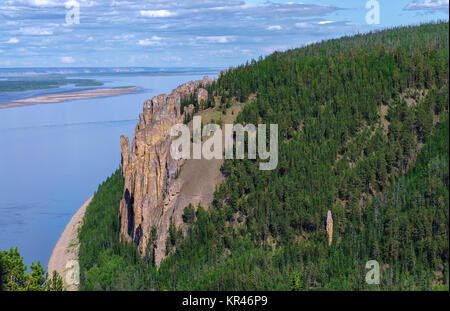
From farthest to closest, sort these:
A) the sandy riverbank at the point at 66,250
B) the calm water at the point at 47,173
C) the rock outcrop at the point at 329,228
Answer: the calm water at the point at 47,173 < the sandy riverbank at the point at 66,250 < the rock outcrop at the point at 329,228

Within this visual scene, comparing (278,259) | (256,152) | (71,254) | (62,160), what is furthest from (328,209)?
(62,160)

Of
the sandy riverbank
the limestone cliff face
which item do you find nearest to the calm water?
the sandy riverbank

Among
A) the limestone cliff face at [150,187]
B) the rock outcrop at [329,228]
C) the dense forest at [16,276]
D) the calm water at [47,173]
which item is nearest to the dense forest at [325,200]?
the rock outcrop at [329,228]

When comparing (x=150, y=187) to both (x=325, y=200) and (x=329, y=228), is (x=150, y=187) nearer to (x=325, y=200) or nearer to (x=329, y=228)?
(x=325, y=200)

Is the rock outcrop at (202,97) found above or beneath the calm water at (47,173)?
above

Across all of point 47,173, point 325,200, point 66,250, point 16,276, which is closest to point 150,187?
point 66,250

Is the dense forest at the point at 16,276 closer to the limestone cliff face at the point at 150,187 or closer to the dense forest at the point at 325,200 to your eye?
the dense forest at the point at 325,200
